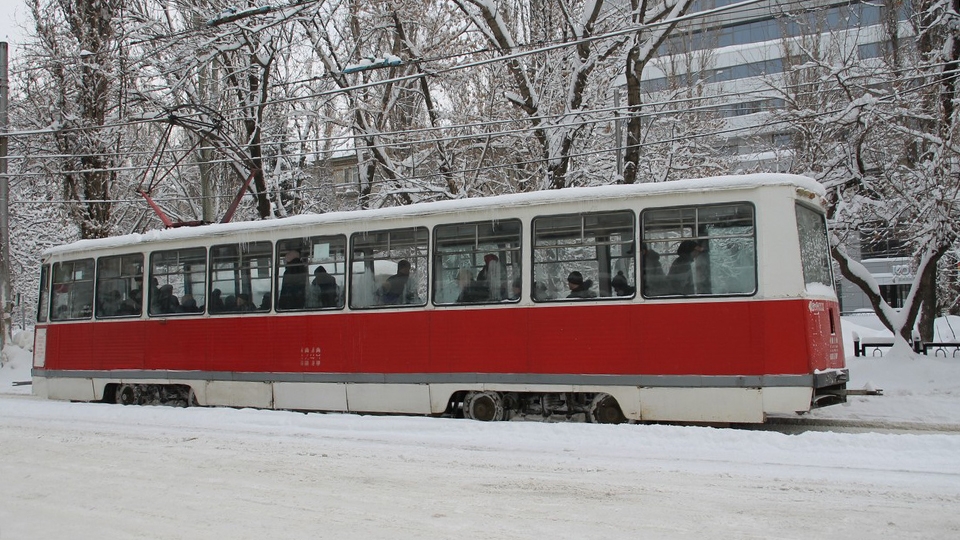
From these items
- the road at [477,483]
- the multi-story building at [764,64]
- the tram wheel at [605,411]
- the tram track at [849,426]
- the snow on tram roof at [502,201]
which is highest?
the multi-story building at [764,64]

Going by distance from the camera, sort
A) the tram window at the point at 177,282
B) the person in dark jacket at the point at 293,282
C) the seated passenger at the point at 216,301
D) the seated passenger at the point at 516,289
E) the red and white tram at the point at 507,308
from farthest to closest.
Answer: the tram window at the point at 177,282 < the seated passenger at the point at 216,301 < the person in dark jacket at the point at 293,282 < the seated passenger at the point at 516,289 < the red and white tram at the point at 507,308

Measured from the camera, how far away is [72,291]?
623 inches

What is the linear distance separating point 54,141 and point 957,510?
25.2m

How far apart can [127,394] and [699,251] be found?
10.2 m

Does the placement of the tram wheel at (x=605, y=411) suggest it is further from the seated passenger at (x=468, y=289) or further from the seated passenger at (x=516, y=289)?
the seated passenger at (x=468, y=289)

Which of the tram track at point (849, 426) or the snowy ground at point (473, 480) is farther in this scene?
the tram track at point (849, 426)

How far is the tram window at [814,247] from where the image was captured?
980 cm

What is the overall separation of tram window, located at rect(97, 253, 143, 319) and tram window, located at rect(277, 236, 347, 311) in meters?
3.23

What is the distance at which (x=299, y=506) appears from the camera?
656 centimetres

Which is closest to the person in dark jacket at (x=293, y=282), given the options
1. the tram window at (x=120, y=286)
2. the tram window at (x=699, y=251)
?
the tram window at (x=120, y=286)

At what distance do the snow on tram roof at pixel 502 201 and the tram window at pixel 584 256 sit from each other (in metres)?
0.26

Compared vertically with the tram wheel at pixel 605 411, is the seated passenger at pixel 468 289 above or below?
above

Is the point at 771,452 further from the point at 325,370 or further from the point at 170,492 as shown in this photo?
the point at 325,370

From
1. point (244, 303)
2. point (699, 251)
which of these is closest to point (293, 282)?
point (244, 303)
